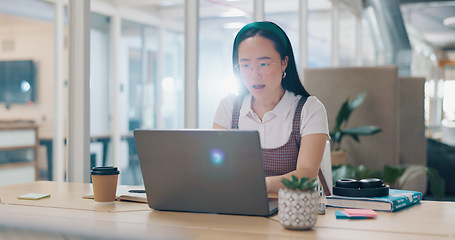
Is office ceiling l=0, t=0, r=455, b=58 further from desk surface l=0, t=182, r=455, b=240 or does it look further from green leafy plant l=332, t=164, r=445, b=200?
desk surface l=0, t=182, r=455, b=240

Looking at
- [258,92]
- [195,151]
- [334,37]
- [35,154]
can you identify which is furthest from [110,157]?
[334,37]

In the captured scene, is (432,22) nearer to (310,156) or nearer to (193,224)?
(310,156)

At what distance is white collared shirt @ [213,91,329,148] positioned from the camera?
1.83 meters

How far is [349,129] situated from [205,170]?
2.94m

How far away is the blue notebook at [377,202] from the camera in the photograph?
1.48 meters

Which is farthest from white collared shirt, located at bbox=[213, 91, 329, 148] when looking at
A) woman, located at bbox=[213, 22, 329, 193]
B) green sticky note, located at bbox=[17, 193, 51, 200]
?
green sticky note, located at bbox=[17, 193, 51, 200]

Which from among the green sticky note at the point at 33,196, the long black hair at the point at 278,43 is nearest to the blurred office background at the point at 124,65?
the green sticky note at the point at 33,196

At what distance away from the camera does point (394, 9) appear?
21.9 ft

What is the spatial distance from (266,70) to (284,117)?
7.5 inches

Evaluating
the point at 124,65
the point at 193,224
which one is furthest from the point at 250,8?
the point at 193,224

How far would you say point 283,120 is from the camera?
190cm

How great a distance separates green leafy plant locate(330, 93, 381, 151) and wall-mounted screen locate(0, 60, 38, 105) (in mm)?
2355

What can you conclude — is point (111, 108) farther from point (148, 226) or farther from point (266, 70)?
point (148, 226)

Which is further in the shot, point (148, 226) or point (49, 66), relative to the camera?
point (49, 66)
